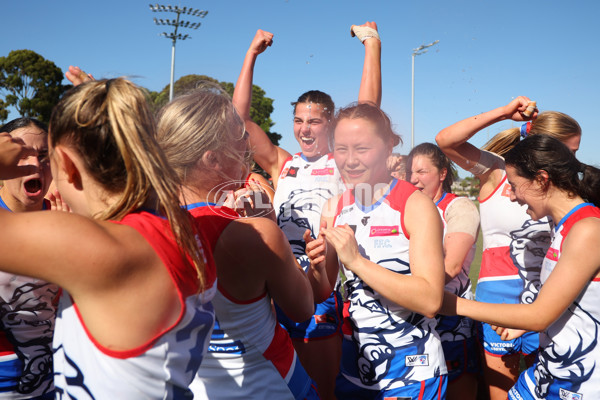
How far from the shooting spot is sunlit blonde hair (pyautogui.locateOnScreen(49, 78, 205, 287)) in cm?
112

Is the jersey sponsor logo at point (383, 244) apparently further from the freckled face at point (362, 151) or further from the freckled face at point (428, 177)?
the freckled face at point (428, 177)

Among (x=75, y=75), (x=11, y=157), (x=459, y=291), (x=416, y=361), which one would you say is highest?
(x=75, y=75)

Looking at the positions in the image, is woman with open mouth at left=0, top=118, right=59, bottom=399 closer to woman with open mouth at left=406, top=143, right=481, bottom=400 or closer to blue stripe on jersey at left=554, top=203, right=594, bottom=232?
woman with open mouth at left=406, top=143, right=481, bottom=400

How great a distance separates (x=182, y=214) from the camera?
1.20 m

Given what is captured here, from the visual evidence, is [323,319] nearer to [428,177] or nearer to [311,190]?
[311,190]

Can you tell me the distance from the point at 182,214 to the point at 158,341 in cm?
34

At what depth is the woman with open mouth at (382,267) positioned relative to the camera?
1900 mm

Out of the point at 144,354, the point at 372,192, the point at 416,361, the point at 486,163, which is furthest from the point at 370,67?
the point at 144,354

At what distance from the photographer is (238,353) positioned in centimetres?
160

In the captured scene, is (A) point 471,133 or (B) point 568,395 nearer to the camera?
(B) point 568,395

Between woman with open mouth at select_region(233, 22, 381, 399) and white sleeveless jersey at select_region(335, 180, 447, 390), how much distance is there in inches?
37.9

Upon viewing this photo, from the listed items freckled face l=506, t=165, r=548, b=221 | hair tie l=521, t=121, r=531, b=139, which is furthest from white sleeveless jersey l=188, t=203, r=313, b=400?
hair tie l=521, t=121, r=531, b=139

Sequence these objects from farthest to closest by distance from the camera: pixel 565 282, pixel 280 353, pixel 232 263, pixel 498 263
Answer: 1. pixel 498 263
2. pixel 565 282
3. pixel 280 353
4. pixel 232 263

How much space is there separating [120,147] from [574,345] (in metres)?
2.06
